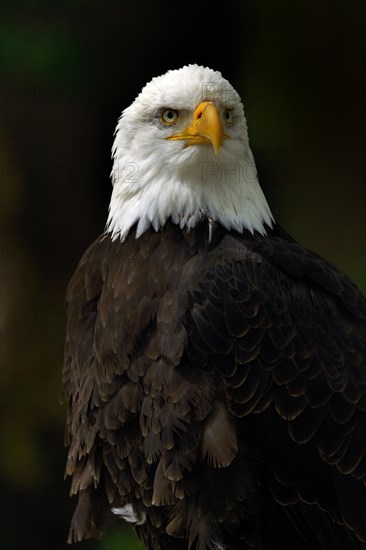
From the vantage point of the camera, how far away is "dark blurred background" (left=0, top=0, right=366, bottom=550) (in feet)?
17.5

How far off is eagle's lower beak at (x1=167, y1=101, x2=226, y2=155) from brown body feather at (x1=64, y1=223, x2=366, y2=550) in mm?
300

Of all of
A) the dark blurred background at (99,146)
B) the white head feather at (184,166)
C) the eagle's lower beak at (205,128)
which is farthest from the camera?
the dark blurred background at (99,146)

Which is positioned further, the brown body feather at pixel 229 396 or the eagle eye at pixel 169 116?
the eagle eye at pixel 169 116

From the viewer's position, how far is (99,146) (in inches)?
216

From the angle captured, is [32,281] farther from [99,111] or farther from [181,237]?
[181,237]

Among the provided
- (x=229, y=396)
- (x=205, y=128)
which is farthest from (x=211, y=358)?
(x=205, y=128)

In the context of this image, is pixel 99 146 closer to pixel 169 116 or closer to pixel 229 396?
pixel 169 116

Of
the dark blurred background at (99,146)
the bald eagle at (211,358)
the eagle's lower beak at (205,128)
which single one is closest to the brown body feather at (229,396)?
the bald eagle at (211,358)

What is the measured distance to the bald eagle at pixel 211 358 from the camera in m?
3.11

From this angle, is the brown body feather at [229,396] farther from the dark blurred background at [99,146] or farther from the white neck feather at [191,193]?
the dark blurred background at [99,146]

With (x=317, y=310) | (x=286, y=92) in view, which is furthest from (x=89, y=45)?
(x=317, y=310)

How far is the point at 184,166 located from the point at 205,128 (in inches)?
6.9

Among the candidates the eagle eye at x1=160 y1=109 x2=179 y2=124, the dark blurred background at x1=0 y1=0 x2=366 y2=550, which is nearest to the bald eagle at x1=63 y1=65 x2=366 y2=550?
the eagle eye at x1=160 y1=109 x2=179 y2=124

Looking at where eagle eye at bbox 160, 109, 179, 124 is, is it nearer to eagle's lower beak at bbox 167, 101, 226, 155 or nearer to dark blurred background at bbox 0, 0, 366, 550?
eagle's lower beak at bbox 167, 101, 226, 155
